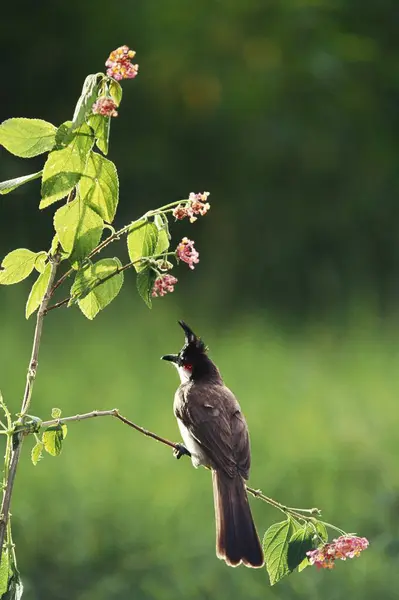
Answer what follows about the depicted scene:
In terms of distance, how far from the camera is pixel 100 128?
1140 mm

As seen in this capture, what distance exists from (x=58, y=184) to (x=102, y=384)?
3025mm

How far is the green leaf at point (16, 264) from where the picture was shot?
120cm

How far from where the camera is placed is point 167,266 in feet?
3.78

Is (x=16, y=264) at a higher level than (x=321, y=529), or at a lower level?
higher

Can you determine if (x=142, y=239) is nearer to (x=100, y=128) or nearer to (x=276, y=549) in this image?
(x=100, y=128)

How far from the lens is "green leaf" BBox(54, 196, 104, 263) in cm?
114

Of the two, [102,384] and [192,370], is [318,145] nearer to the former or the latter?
[102,384]

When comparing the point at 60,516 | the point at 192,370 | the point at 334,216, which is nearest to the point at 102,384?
the point at 60,516

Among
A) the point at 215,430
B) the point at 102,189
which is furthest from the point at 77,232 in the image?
the point at 215,430

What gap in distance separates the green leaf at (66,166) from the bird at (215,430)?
0.32 metres

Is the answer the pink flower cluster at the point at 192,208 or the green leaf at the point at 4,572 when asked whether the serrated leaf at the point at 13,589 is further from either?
the pink flower cluster at the point at 192,208

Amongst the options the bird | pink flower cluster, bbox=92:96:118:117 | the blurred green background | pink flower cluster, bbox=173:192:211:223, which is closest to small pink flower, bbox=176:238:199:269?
pink flower cluster, bbox=173:192:211:223

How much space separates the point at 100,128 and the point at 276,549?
19.2 inches

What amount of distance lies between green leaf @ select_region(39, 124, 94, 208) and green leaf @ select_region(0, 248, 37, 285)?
79mm
